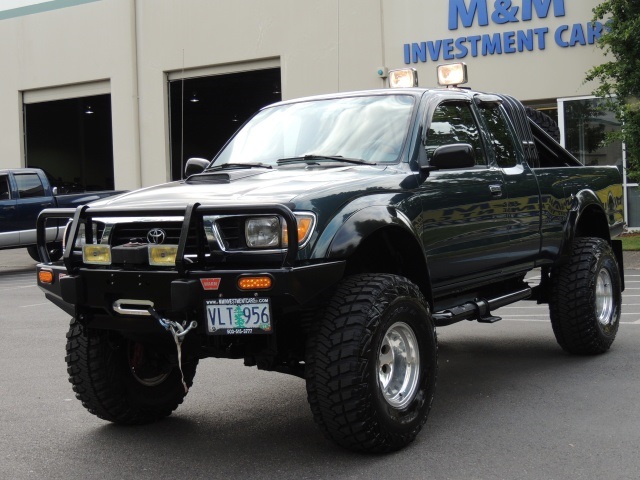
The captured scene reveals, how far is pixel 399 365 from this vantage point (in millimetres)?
5352

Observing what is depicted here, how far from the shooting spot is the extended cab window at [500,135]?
23.5 ft

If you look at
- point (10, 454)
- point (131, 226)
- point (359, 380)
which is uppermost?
point (131, 226)

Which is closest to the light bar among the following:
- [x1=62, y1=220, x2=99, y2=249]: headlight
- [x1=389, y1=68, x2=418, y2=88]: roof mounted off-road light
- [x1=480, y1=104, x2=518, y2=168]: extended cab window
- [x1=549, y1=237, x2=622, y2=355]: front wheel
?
[x1=62, y1=220, x2=99, y2=249]: headlight

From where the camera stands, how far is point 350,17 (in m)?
21.7

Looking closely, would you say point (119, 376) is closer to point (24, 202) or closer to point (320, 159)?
point (320, 159)

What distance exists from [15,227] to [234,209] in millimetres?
14877

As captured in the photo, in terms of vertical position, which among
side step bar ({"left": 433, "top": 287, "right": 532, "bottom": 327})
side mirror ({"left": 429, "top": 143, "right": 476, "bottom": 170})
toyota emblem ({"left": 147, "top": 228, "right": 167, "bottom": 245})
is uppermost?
side mirror ({"left": 429, "top": 143, "right": 476, "bottom": 170})

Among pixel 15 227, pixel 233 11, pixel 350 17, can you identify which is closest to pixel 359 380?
pixel 15 227

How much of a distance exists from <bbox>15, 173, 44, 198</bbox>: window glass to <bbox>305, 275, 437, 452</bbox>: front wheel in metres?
15.0

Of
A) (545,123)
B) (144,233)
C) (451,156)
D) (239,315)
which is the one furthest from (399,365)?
(545,123)

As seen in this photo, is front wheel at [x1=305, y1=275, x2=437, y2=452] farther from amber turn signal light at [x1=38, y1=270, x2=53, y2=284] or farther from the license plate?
amber turn signal light at [x1=38, y1=270, x2=53, y2=284]

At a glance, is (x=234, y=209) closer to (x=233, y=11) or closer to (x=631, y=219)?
(x=631, y=219)

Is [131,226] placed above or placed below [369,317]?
above

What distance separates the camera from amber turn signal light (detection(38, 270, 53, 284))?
5.50 meters
